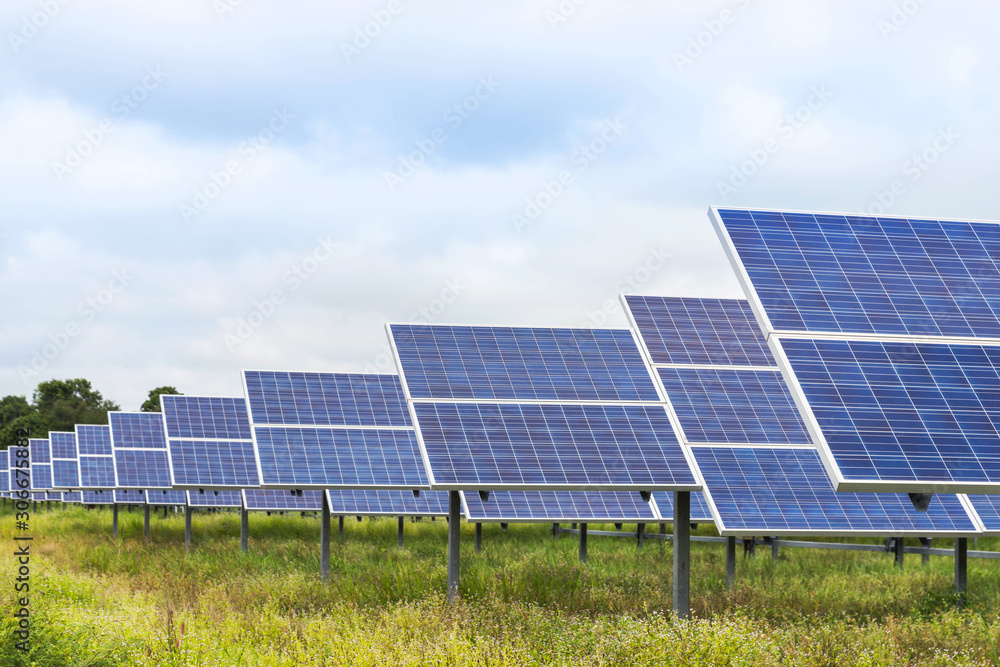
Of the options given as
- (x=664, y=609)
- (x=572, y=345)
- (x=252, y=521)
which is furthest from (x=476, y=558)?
(x=252, y=521)

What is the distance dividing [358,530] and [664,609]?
2547cm

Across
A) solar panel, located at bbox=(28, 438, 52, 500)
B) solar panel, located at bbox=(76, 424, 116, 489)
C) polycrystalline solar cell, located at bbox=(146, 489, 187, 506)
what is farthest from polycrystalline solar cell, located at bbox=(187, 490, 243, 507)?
solar panel, located at bbox=(28, 438, 52, 500)

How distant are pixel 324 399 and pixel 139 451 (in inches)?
739

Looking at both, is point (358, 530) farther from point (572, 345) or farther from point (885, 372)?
point (885, 372)

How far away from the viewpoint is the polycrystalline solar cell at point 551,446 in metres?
14.9

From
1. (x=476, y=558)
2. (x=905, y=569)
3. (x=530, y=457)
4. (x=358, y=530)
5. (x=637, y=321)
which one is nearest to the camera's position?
(x=530, y=457)

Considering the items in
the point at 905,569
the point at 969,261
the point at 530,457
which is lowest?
the point at 905,569

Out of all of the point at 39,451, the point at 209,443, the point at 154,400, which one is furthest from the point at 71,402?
the point at 209,443

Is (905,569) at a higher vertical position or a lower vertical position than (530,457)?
lower

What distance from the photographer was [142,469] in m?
Result: 38.8

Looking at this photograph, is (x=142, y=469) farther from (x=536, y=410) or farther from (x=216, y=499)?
(x=536, y=410)

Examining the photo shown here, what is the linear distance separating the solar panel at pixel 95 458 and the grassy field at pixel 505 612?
1243cm

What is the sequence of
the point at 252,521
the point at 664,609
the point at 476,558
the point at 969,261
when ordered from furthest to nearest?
the point at 252,521 < the point at 476,558 < the point at 664,609 < the point at 969,261

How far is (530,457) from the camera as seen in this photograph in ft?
50.8
